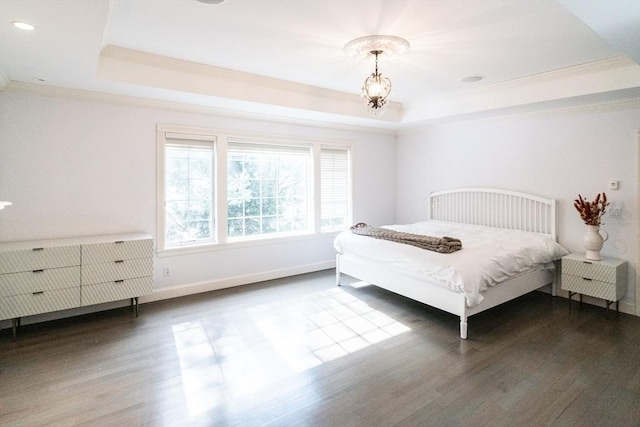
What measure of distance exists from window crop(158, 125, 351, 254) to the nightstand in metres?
3.11

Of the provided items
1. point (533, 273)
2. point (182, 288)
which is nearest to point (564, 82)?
point (533, 273)

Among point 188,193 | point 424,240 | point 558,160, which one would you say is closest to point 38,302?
point 188,193

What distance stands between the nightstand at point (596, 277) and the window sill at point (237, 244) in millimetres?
3152

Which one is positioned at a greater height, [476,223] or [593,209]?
[593,209]

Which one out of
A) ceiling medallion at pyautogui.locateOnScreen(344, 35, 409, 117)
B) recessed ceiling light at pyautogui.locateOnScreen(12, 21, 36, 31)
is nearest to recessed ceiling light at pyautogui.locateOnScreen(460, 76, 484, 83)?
ceiling medallion at pyautogui.locateOnScreen(344, 35, 409, 117)

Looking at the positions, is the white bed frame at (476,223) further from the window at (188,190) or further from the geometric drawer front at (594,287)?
the window at (188,190)

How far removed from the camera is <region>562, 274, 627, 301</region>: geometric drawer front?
3477 mm

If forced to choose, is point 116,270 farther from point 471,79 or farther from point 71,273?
point 471,79

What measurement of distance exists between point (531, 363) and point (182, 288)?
3.77 m

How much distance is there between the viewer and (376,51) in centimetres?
300

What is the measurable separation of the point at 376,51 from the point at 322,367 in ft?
8.90

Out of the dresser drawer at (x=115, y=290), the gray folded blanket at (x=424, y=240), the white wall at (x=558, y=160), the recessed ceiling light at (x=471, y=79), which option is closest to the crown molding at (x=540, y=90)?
the recessed ceiling light at (x=471, y=79)

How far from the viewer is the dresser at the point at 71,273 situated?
299 cm

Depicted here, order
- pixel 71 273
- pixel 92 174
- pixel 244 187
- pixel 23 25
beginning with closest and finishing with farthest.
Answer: pixel 23 25, pixel 71 273, pixel 92 174, pixel 244 187
